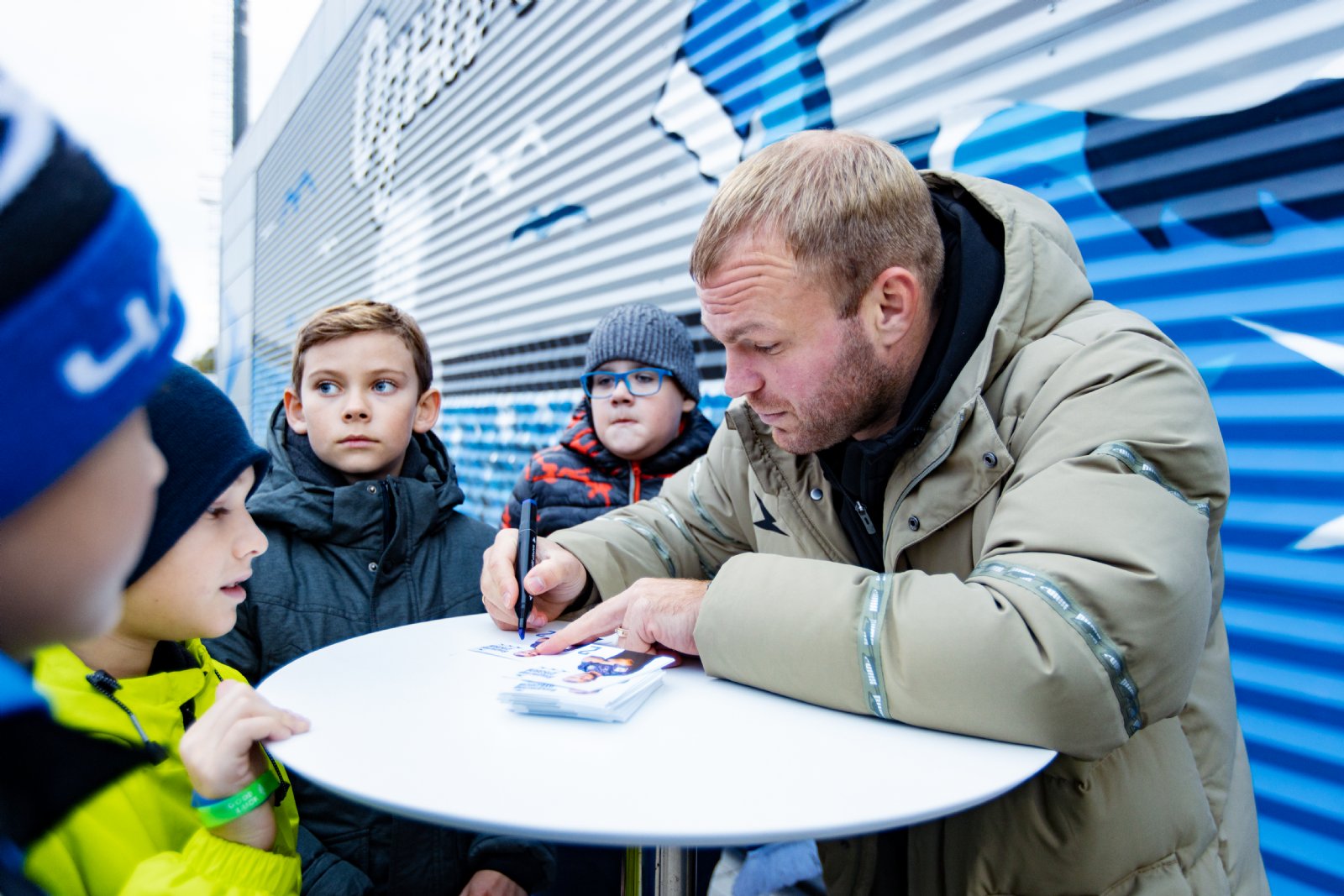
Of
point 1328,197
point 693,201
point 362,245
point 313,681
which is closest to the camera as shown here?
point 313,681

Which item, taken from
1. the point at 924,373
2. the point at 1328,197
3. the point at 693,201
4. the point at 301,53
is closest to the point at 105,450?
the point at 924,373

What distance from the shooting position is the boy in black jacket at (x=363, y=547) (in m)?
1.75

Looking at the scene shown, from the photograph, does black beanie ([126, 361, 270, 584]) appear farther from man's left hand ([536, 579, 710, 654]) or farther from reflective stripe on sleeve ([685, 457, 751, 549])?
reflective stripe on sleeve ([685, 457, 751, 549])

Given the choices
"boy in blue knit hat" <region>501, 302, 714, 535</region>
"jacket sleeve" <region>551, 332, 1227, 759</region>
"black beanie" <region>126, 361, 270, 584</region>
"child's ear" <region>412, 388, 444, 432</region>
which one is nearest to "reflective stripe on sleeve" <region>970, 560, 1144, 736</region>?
"jacket sleeve" <region>551, 332, 1227, 759</region>

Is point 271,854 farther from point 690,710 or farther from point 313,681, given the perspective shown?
point 690,710

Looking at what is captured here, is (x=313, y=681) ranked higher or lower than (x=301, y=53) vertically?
lower

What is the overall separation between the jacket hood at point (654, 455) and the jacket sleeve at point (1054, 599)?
190 cm

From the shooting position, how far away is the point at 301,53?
10320 millimetres

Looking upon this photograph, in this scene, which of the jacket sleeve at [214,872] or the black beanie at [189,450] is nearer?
the jacket sleeve at [214,872]

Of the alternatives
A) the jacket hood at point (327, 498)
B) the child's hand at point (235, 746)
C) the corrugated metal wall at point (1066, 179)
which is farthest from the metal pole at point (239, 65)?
the child's hand at point (235, 746)

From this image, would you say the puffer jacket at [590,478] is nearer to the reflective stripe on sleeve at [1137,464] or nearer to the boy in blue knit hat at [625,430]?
the boy in blue knit hat at [625,430]

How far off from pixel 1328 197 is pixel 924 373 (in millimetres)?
1043

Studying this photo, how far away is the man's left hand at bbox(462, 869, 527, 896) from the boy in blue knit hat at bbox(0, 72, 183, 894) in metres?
1.45

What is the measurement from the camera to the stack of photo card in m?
1.16
